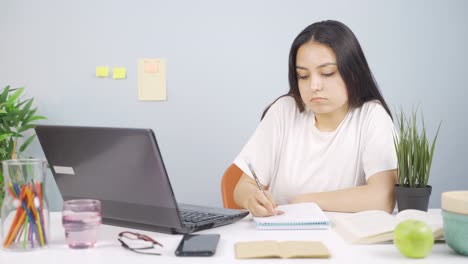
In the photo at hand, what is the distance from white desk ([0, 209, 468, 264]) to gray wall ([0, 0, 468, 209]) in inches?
79.4

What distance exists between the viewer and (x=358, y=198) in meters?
1.83

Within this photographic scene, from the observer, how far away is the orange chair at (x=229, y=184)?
2297 millimetres

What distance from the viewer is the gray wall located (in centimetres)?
337

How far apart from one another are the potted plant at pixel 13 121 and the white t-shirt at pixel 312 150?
60.8 inches

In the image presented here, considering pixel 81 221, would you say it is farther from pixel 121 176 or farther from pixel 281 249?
pixel 281 249

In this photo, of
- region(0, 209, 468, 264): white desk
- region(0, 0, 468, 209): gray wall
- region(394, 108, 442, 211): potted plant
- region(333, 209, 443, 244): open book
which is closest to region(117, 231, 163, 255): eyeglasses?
region(0, 209, 468, 264): white desk

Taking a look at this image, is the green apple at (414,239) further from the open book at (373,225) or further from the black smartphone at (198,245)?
the black smartphone at (198,245)

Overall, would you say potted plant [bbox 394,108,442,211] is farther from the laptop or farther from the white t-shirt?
the laptop

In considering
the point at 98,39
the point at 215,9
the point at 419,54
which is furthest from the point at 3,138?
the point at 419,54

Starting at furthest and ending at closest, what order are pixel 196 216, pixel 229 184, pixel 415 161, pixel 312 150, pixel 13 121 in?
pixel 13 121
pixel 229 184
pixel 312 150
pixel 415 161
pixel 196 216

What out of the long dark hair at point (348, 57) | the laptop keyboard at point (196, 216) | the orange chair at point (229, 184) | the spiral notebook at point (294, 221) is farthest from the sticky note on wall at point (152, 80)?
the spiral notebook at point (294, 221)

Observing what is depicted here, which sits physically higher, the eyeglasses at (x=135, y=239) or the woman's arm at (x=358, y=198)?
the eyeglasses at (x=135, y=239)

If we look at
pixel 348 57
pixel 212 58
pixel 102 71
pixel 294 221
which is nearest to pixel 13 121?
pixel 102 71

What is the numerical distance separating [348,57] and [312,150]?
369 mm
